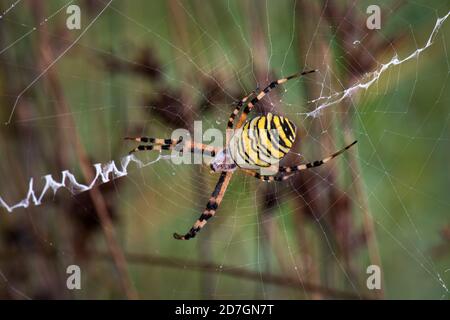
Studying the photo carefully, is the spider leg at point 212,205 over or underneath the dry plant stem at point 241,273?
over

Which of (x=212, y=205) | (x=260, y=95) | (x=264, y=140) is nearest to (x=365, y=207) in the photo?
(x=264, y=140)

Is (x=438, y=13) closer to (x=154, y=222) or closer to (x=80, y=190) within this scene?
(x=154, y=222)

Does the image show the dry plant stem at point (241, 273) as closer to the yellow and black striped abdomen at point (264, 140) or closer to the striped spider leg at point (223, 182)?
the striped spider leg at point (223, 182)

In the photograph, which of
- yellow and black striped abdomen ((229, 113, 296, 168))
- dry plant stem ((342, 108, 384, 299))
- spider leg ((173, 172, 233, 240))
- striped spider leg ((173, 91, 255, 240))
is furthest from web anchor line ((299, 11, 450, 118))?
spider leg ((173, 172, 233, 240))

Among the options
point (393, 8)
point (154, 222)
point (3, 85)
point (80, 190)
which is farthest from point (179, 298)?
point (393, 8)

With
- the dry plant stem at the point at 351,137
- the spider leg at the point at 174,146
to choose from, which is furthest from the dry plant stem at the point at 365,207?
the spider leg at the point at 174,146

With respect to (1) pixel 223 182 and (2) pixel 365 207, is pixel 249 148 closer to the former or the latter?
(1) pixel 223 182
